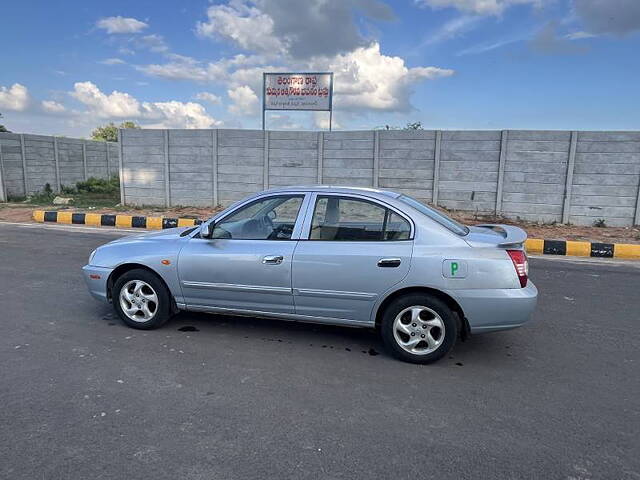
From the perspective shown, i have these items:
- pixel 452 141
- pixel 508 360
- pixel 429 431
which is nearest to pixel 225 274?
pixel 429 431

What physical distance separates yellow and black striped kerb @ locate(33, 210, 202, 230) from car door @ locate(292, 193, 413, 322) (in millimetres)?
8056

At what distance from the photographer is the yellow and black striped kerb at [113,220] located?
11719 millimetres

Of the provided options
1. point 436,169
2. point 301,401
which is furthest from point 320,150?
point 301,401

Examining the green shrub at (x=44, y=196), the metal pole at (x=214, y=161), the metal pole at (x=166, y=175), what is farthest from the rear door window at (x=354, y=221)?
the green shrub at (x=44, y=196)

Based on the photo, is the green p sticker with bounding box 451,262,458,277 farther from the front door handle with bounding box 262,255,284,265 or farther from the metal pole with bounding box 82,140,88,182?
the metal pole with bounding box 82,140,88,182

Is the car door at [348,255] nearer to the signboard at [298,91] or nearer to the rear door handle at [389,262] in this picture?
the rear door handle at [389,262]

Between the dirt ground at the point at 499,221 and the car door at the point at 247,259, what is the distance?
7.99 meters

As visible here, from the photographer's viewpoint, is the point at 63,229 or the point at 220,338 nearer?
the point at 220,338

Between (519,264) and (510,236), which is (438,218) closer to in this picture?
(510,236)

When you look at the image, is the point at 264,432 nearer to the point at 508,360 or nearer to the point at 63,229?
the point at 508,360

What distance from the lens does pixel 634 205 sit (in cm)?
1144

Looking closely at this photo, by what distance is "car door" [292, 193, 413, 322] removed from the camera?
12.4 feet

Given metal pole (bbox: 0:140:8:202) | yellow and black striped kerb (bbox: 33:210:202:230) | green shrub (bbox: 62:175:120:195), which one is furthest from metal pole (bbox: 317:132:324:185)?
metal pole (bbox: 0:140:8:202)

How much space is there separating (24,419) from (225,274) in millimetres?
1850
